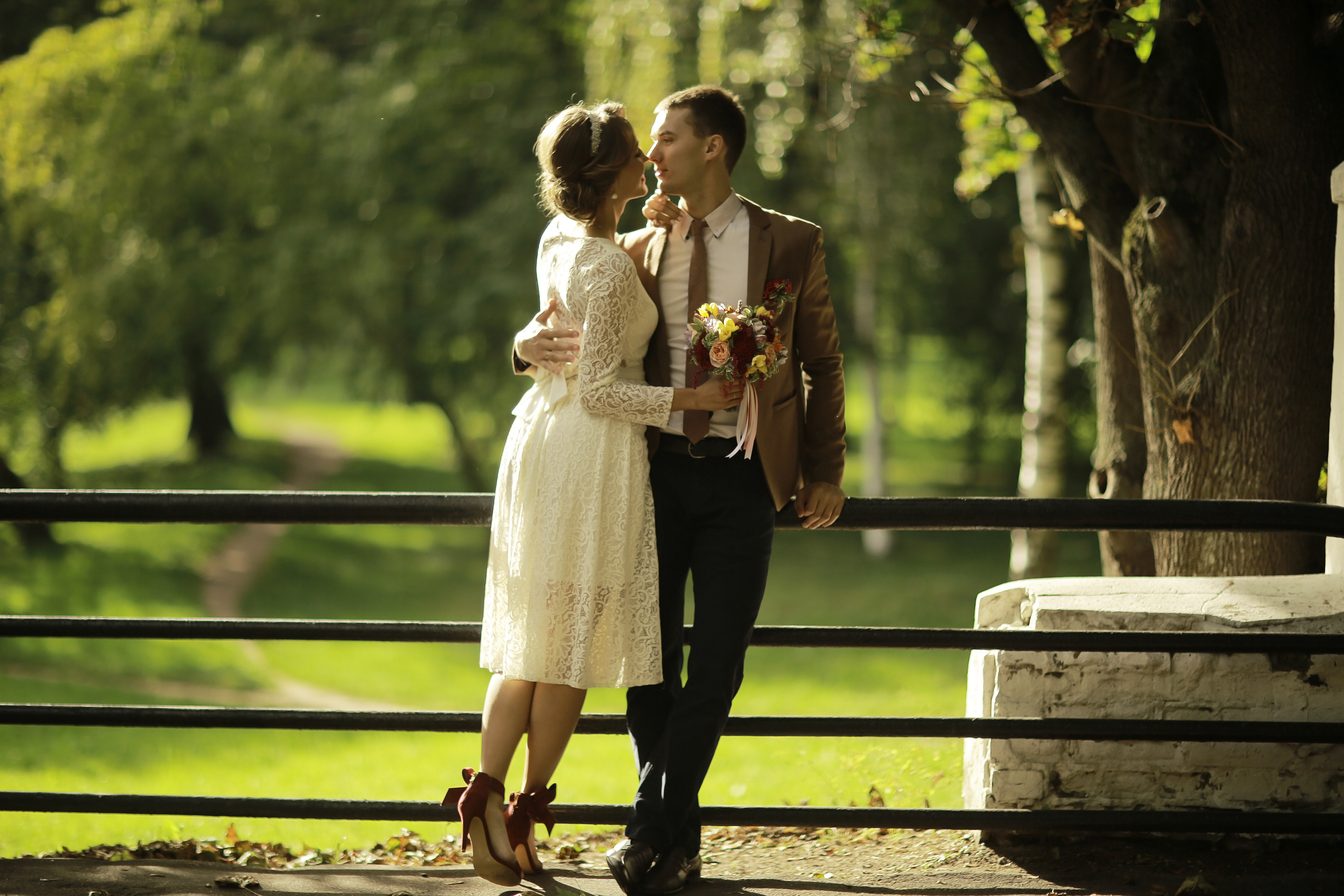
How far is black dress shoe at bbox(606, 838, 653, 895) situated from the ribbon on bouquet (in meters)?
1.02

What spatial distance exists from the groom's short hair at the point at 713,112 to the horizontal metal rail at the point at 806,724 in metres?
1.53

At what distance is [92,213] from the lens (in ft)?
49.9

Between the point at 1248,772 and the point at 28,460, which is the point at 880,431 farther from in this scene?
the point at 1248,772

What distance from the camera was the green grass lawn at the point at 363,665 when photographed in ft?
24.2

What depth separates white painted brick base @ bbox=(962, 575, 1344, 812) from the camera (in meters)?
3.31

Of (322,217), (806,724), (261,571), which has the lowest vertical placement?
(261,571)

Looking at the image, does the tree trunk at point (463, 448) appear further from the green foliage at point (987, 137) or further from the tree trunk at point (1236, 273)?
the tree trunk at point (1236, 273)

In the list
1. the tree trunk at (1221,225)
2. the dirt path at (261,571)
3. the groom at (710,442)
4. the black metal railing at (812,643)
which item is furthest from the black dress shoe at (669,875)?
the dirt path at (261,571)

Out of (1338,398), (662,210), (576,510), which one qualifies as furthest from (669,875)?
(1338,398)

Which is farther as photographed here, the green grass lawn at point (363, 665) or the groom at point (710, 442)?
the green grass lawn at point (363, 665)

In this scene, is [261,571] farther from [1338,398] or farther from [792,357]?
[1338,398]

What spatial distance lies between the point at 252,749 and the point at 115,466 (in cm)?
1210

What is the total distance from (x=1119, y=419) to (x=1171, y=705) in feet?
6.67

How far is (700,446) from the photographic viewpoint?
2.99 metres
